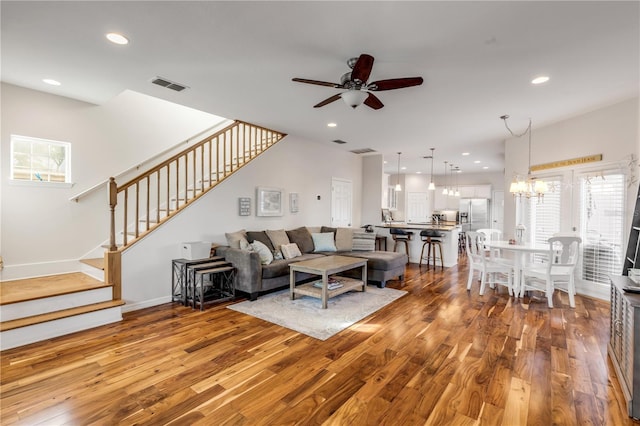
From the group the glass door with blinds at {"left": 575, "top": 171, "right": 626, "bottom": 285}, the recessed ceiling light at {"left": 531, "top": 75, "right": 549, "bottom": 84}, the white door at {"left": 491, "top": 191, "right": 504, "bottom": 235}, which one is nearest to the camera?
the recessed ceiling light at {"left": 531, "top": 75, "right": 549, "bottom": 84}

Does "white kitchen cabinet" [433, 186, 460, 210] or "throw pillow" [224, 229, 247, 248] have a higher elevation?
"white kitchen cabinet" [433, 186, 460, 210]

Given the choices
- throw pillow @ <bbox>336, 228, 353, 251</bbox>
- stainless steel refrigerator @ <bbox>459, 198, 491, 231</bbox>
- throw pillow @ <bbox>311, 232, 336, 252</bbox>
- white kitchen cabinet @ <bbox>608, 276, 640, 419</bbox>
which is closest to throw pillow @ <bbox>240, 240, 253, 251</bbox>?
throw pillow @ <bbox>311, 232, 336, 252</bbox>

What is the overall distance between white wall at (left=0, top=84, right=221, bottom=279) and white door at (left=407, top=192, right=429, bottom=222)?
942 centimetres

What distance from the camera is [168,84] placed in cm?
380

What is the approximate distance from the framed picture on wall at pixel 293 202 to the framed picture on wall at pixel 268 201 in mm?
305

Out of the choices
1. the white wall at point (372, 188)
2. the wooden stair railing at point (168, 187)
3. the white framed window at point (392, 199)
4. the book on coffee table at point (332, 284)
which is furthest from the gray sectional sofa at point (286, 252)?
A: the white framed window at point (392, 199)

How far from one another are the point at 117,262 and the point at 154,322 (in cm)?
90

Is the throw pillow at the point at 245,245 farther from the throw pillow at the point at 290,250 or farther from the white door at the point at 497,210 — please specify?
the white door at the point at 497,210

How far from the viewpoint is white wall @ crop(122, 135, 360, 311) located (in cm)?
418

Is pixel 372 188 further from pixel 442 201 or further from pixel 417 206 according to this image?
pixel 442 201

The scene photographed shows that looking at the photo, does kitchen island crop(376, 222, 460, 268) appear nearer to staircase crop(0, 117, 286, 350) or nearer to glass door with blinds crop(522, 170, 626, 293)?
glass door with blinds crop(522, 170, 626, 293)

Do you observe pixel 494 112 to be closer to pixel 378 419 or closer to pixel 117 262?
pixel 378 419

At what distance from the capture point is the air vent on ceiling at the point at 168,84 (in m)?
3.67

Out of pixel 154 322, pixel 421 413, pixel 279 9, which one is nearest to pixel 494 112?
pixel 279 9
